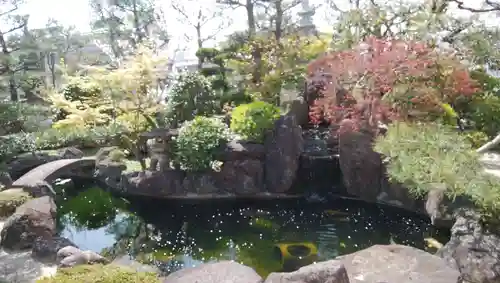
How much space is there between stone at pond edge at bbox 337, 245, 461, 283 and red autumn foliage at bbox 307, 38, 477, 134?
3.16 meters

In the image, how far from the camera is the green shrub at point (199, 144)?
8.16 metres

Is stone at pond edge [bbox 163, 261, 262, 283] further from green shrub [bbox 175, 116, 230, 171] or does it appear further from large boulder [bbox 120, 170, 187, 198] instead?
large boulder [bbox 120, 170, 187, 198]

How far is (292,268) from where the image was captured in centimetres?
578

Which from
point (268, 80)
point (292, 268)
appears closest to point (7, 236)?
point (292, 268)

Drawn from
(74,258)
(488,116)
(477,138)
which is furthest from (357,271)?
(488,116)

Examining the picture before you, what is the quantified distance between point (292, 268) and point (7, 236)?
392cm

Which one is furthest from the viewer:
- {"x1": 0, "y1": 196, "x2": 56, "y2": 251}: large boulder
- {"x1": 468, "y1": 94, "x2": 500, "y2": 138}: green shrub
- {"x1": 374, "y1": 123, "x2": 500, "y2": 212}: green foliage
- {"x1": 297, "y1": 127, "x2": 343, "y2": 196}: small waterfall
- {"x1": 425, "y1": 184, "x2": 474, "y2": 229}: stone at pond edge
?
{"x1": 468, "y1": 94, "x2": 500, "y2": 138}: green shrub

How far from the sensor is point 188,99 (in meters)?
9.43

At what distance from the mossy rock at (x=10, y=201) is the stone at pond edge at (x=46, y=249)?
1.44m

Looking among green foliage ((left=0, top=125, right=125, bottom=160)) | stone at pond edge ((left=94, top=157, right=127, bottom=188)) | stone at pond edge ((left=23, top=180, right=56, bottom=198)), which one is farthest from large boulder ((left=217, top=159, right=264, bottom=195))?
green foliage ((left=0, top=125, right=125, bottom=160))

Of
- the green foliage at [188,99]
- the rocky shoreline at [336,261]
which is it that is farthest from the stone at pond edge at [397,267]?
the green foliage at [188,99]

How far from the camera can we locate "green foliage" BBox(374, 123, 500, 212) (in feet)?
15.2

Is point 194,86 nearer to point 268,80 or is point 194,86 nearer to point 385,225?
point 268,80

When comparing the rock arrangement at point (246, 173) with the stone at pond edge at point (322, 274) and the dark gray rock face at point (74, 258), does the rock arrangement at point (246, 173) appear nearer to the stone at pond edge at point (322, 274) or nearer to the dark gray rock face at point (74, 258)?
the dark gray rock face at point (74, 258)
